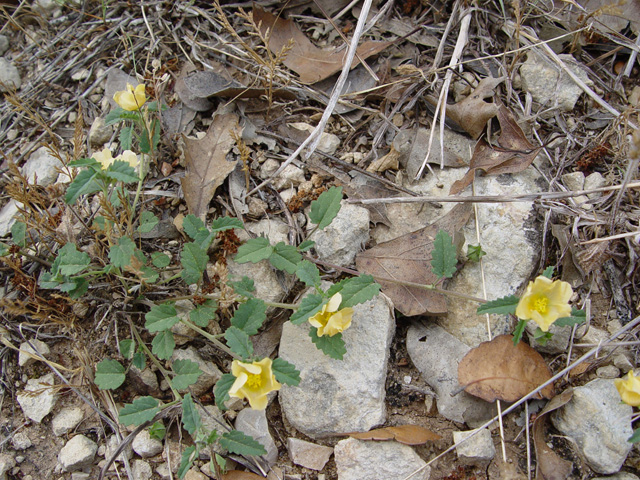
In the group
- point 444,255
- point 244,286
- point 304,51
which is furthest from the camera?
point 304,51

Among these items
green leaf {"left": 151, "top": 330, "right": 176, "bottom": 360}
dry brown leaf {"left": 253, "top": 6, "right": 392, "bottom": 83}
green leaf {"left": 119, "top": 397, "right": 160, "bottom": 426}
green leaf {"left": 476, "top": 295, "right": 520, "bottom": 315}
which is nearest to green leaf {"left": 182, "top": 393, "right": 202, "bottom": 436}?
green leaf {"left": 119, "top": 397, "right": 160, "bottom": 426}

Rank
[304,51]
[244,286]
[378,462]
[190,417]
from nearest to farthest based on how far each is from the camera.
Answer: [190,417] → [378,462] → [244,286] → [304,51]

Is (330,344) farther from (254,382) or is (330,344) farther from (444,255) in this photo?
(444,255)

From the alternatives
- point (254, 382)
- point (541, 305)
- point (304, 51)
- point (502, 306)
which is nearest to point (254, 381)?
point (254, 382)

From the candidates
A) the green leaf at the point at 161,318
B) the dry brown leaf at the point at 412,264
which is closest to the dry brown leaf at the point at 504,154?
the dry brown leaf at the point at 412,264

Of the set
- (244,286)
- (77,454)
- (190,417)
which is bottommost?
(77,454)
